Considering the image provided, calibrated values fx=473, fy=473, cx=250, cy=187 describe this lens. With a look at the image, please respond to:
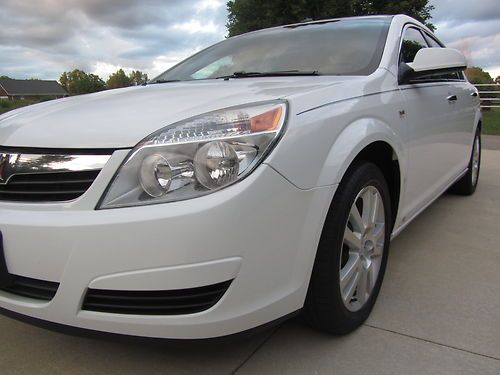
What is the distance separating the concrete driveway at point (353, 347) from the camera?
1.98m

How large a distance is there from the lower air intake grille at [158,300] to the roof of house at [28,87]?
271 ft

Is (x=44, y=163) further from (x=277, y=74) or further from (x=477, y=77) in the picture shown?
(x=477, y=77)

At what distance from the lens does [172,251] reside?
154cm

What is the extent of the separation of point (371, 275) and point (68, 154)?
154 cm

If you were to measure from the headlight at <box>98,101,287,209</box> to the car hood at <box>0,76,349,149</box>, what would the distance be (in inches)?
2.7

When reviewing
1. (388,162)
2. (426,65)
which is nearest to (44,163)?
(388,162)

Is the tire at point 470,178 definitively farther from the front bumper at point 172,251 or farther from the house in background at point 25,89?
the house in background at point 25,89

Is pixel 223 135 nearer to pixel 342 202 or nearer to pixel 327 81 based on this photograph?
pixel 342 202

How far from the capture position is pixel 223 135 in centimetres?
169

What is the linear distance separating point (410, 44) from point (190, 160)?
2.16 m

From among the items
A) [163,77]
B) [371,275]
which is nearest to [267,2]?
[163,77]

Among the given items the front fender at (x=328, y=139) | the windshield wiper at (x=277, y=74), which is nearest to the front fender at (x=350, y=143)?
the front fender at (x=328, y=139)

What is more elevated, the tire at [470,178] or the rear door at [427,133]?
the rear door at [427,133]

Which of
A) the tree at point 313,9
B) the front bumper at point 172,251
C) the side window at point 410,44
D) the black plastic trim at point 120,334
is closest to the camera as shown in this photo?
the front bumper at point 172,251
